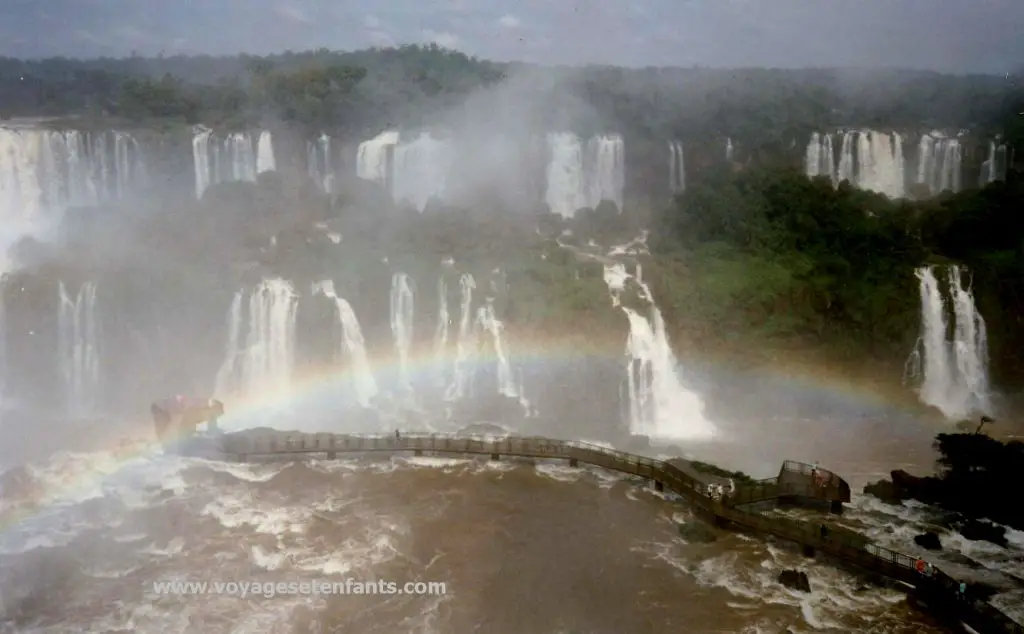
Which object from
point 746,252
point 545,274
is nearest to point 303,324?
point 545,274

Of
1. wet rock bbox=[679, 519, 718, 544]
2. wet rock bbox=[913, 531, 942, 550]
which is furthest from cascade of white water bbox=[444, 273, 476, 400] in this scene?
wet rock bbox=[913, 531, 942, 550]

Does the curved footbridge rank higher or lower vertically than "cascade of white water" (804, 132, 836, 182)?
lower

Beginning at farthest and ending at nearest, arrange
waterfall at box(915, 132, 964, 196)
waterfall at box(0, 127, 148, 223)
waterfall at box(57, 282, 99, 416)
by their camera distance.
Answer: waterfall at box(915, 132, 964, 196)
waterfall at box(0, 127, 148, 223)
waterfall at box(57, 282, 99, 416)

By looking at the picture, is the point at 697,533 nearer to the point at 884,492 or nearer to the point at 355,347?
the point at 884,492

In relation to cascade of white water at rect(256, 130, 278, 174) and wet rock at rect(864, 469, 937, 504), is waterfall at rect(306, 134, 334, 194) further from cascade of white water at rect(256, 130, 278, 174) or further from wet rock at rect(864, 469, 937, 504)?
wet rock at rect(864, 469, 937, 504)

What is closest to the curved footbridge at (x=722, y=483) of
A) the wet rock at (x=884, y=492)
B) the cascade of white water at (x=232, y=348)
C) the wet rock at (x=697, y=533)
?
the wet rock at (x=697, y=533)

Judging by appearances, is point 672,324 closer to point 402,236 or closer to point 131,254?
point 402,236
